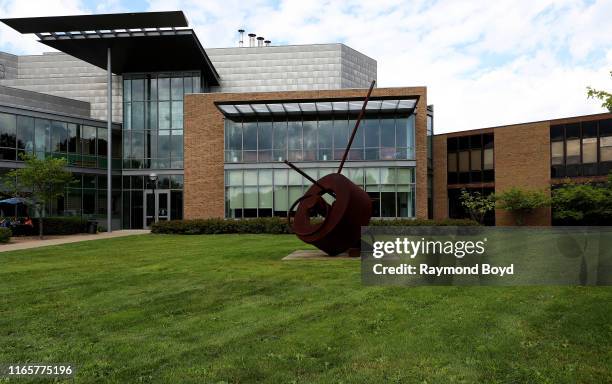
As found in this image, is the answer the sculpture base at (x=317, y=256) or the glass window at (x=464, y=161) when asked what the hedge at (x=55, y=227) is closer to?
the sculpture base at (x=317, y=256)

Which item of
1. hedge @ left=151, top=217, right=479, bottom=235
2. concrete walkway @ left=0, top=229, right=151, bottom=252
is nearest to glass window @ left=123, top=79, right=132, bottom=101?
hedge @ left=151, top=217, right=479, bottom=235

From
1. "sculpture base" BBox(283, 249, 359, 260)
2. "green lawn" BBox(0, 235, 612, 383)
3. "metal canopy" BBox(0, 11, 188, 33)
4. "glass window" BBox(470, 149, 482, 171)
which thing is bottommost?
"green lawn" BBox(0, 235, 612, 383)

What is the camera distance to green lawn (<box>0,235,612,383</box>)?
532 centimetres

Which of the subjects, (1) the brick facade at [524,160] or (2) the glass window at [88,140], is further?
(2) the glass window at [88,140]

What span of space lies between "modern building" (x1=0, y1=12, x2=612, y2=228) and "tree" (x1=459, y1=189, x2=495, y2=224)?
0.64 metres

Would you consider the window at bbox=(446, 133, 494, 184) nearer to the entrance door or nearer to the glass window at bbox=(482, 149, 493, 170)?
the glass window at bbox=(482, 149, 493, 170)

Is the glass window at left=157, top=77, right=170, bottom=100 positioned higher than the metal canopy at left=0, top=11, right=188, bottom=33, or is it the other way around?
the metal canopy at left=0, top=11, right=188, bottom=33

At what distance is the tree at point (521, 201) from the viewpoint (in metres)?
28.9

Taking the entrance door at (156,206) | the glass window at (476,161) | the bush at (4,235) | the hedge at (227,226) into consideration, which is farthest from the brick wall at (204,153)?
the glass window at (476,161)

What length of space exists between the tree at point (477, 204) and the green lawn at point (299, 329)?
22.0 metres

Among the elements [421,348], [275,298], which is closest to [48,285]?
[275,298]

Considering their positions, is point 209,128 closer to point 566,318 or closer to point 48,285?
point 48,285

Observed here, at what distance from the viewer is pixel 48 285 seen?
10.4 m

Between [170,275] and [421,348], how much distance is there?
7396 mm
